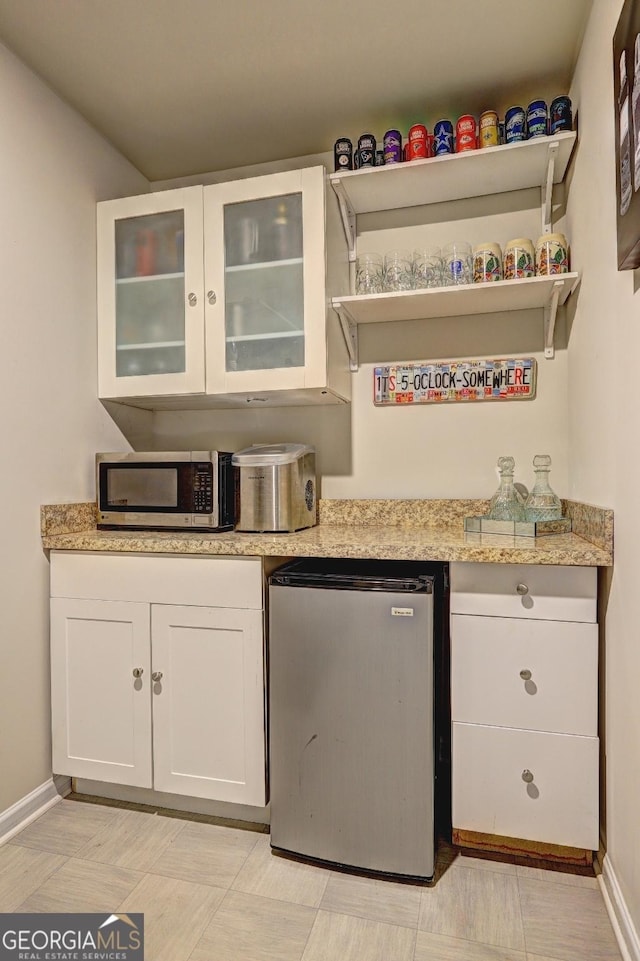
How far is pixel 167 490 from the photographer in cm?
196

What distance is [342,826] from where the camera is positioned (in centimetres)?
151

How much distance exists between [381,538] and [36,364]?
126 centimetres

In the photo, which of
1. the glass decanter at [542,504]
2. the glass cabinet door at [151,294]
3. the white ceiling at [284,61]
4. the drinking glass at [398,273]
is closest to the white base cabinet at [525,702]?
the glass decanter at [542,504]

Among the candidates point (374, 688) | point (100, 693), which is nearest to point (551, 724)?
point (374, 688)

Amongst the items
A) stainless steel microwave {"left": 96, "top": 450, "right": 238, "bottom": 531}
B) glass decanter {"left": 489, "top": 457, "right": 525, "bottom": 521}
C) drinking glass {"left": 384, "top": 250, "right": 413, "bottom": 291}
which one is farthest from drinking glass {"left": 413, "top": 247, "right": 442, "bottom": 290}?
stainless steel microwave {"left": 96, "top": 450, "right": 238, "bottom": 531}

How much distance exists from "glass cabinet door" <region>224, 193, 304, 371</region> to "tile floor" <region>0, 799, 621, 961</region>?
1.52 m

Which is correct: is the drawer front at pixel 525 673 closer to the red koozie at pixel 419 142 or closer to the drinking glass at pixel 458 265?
the drinking glass at pixel 458 265

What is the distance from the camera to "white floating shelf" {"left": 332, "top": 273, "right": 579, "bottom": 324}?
5.92ft

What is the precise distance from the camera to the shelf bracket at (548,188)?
5.89ft

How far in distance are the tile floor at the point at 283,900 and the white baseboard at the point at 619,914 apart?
0.02 meters

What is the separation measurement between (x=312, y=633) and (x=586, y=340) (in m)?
1.20

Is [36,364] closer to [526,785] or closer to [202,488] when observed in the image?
[202,488]

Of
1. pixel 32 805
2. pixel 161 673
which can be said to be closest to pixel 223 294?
pixel 161 673

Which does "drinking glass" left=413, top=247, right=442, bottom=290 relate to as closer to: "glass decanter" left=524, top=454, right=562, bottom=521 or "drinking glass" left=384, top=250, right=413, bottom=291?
"drinking glass" left=384, top=250, right=413, bottom=291
